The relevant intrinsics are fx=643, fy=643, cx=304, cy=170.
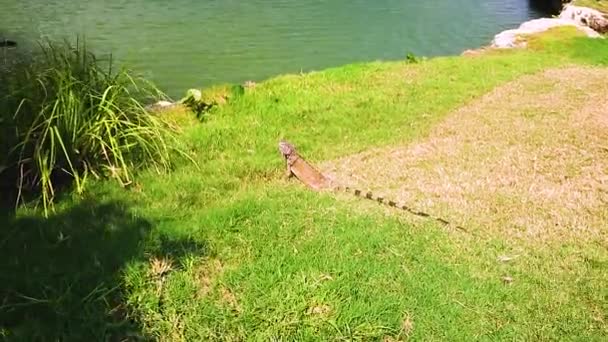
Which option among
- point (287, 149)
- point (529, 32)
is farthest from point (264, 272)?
point (529, 32)

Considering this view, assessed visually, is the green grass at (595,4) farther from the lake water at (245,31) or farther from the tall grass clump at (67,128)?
the tall grass clump at (67,128)

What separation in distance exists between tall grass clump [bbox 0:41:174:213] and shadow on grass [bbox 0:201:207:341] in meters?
0.29

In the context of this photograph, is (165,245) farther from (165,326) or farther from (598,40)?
(598,40)

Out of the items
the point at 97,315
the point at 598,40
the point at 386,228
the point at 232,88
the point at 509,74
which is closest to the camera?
the point at 97,315

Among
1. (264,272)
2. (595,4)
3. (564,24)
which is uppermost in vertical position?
(595,4)

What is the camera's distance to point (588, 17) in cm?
1513

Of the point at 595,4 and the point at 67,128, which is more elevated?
the point at 595,4

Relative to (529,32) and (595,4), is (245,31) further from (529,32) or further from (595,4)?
(595,4)

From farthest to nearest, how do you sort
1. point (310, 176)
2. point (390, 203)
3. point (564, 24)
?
1. point (564, 24)
2. point (310, 176)
3. point (390, 203)

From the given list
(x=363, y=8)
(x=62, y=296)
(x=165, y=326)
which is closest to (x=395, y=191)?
(x=165, y=326)

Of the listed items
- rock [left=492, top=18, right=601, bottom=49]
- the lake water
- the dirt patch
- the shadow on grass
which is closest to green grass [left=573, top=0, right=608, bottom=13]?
the lake water

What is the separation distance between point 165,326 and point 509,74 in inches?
288

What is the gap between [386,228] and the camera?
4.21 meters

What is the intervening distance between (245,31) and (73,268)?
1108cm
